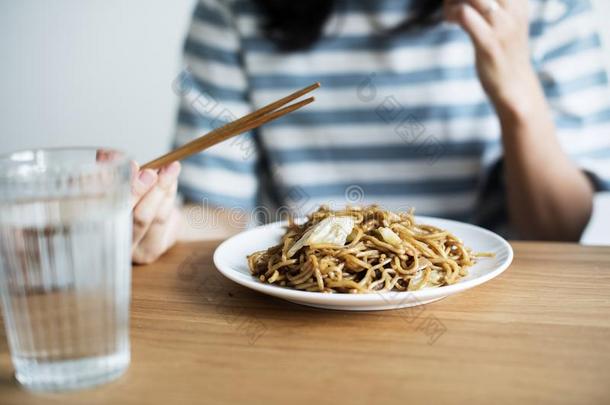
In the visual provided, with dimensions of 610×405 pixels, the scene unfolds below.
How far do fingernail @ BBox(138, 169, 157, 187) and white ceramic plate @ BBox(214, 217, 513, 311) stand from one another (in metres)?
0.14

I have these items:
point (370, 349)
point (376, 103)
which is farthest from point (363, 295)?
point (376, 103)

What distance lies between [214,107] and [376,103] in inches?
17.3

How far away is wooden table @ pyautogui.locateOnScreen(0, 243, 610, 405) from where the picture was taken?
1.82 ft

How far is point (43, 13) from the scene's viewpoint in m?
2.85

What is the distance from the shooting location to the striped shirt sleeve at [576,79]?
1.53 m

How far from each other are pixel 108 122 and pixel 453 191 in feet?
5.94

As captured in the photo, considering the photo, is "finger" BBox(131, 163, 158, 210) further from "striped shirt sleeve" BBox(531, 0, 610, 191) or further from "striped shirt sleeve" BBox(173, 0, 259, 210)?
"striped shirt sleeve" BBox(531, 0, 610, 191)

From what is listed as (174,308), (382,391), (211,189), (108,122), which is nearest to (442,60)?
(211,189)

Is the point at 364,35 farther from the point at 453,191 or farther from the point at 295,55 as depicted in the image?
the point at 453,191

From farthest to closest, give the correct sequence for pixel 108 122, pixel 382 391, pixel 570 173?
pixel 108 122
pixel 570 173
pixel 382 391

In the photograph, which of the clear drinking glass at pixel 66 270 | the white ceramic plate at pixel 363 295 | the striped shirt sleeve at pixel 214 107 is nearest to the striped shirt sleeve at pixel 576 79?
the white ceramic plate at pixel 363 295

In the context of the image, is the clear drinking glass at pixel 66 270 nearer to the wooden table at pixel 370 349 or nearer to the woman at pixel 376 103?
the wooden table at pixel 370 349

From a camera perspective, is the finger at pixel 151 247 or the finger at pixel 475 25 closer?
the finger at pixel 151 247

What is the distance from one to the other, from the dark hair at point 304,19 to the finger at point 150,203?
79 centimetres
